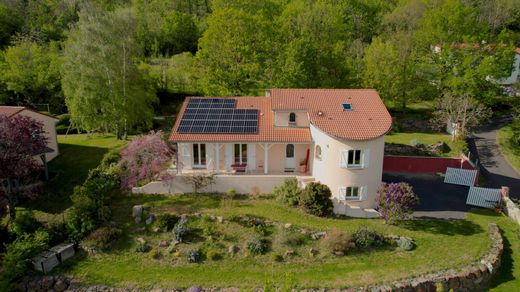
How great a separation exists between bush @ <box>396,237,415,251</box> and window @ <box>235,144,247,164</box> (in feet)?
42.1

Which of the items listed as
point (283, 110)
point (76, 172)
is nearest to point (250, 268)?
point (283, 110)

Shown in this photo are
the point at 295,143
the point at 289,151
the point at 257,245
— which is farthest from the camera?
the point at 289,151

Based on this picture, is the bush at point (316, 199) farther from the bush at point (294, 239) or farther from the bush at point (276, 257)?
the bush at point (276, 257)

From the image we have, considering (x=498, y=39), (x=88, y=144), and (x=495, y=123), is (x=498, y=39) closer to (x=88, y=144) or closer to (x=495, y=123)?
(x=495, y=123)

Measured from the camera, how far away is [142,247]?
26031 mm

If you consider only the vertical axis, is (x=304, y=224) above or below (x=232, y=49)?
below

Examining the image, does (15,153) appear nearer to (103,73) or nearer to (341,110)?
(103,73)

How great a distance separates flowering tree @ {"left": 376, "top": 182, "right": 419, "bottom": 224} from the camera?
28.2m

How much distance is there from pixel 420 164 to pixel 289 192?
14237 millimetres

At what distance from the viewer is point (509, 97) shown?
55031mm

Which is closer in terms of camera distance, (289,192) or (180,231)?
(180,231)

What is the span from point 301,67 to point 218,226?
73.1 feet

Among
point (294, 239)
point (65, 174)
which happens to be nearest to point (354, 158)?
point (294, 239)

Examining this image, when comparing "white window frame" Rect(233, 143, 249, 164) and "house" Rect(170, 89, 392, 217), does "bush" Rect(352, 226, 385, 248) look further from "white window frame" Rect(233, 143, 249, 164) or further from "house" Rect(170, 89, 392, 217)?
"white window frame" Rect(233, 143, 249, 164)
